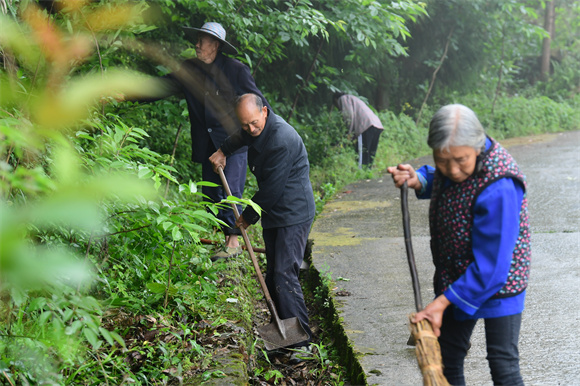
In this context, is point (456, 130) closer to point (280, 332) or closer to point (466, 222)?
point (466, 222)

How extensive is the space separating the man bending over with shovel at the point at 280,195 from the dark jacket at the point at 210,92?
1.04m

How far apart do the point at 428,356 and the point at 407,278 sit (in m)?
A: 2.80

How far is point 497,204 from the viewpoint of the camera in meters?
2.51

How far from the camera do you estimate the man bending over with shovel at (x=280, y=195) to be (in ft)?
14.6

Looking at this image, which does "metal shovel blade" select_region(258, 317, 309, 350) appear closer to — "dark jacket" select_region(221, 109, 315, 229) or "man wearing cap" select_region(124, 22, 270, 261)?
"dark jacket" select_region(221, 109, 315, 229)

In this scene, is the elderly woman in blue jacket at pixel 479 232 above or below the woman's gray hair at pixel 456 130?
below

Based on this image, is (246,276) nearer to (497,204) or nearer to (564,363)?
(564,363)

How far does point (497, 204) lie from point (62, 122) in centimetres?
187

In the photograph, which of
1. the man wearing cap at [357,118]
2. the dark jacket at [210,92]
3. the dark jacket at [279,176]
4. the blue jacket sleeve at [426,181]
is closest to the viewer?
the blue jacket sleeve at [426,181]

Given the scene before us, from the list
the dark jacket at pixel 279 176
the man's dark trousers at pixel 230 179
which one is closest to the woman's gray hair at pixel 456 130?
the dark jacket at pixel 279 176

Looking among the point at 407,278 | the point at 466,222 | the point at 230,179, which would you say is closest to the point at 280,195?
the point at 230,179

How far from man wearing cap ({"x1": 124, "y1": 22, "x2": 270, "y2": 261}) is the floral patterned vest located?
9.93ft

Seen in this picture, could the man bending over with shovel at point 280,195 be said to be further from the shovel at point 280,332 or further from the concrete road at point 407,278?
the concrete road at point 407,278

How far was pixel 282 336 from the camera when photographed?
4.50 meters
